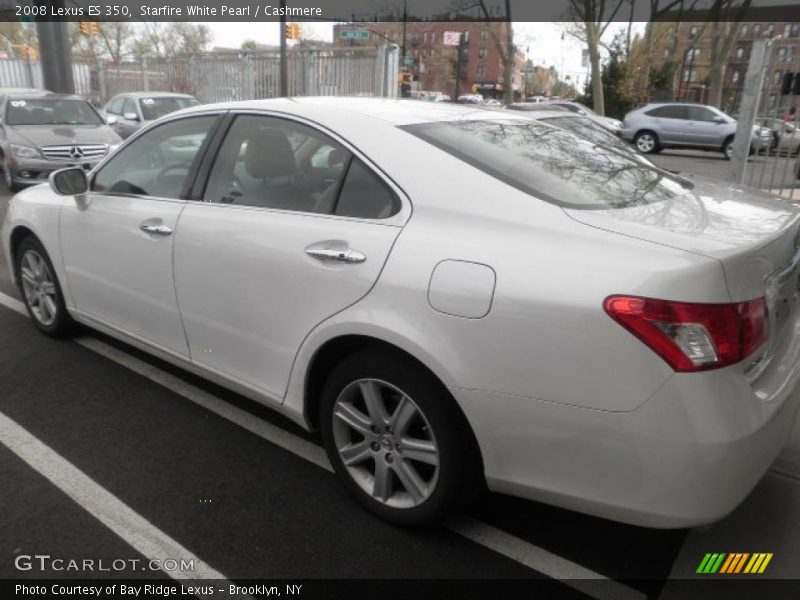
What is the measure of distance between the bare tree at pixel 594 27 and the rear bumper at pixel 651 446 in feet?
109

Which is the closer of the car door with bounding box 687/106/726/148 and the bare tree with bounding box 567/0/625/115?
the car door with bounding box 687/106/726/148

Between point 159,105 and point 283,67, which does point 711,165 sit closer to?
point 283,67

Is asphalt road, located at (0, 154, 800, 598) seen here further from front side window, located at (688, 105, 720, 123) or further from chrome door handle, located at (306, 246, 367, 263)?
front side window, located at (688, 105, 720, 123)

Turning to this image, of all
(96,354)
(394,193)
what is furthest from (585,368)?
(96,354)

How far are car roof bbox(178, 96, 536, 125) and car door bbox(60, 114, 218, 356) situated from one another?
308 mm

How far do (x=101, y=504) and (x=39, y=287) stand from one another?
224 cm

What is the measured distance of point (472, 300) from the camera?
2.12 m

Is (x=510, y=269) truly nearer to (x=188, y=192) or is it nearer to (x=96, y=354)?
(x=188, y=192)

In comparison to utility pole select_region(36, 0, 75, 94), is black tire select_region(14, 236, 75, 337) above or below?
below

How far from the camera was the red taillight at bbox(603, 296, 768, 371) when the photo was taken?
1.86 metres

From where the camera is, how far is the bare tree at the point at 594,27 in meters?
32.8

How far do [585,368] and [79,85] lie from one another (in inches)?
1144

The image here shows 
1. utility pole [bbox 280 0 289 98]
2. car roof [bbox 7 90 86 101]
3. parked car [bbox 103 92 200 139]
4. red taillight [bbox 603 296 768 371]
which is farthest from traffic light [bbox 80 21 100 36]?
red taillight [bbox 603 296 768 371]

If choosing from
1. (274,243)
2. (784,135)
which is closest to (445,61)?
(784,135)
